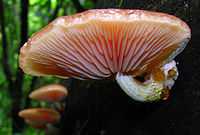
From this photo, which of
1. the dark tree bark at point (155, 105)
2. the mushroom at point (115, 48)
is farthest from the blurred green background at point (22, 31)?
the mushroom at point (115, 48)

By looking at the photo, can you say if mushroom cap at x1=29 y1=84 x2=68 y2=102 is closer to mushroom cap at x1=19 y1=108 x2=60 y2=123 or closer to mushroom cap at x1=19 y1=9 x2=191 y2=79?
mushroom cap at x1=19 y1=108 x2=60 y2=123

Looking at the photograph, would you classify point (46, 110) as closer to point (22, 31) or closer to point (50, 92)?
point (50, 92)

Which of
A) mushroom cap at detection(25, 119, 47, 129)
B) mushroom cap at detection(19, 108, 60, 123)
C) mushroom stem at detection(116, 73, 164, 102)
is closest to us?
mushroom stem at detection(116, 73, 164, 102)

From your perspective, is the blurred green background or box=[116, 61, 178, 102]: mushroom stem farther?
the blurred green background

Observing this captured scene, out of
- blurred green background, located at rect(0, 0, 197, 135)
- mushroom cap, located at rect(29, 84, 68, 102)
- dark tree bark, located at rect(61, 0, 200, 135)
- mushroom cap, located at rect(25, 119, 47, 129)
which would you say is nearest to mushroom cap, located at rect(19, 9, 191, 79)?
dark tree bark, located at rect(61, 0, 200, 135)

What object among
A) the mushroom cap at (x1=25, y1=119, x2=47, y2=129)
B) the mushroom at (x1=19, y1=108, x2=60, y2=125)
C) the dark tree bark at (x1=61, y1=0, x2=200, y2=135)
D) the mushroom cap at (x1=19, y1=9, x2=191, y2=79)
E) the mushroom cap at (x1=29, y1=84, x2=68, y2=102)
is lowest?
the mushroom cap at (x1=25, y1=119, x2=47, y2=129)

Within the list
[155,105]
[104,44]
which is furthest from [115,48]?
[155,105]

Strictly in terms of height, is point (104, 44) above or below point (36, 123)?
above
